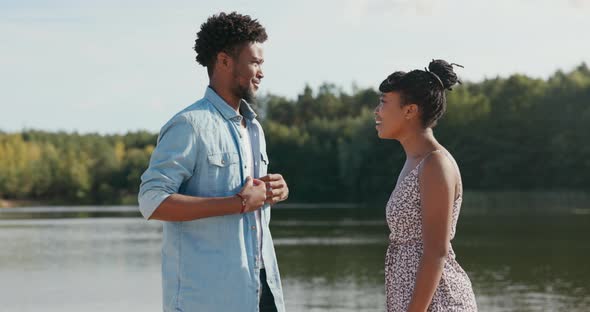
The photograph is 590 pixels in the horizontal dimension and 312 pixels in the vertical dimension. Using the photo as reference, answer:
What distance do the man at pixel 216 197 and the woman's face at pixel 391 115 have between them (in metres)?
0.39

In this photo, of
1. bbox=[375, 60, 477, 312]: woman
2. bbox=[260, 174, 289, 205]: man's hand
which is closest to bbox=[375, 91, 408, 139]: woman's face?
bbox=[375, 60, 477, 312]: woman

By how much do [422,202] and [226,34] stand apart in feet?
2.63

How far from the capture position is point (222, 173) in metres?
3.03

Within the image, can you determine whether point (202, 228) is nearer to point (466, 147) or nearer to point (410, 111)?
point (410, 111)

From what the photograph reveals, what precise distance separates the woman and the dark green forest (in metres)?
64.5

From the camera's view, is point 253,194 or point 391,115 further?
point 391,115

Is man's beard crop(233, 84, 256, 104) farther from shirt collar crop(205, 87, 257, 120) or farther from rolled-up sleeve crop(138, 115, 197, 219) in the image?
rolled-up sleeve crop(138, 115, 197, 219)

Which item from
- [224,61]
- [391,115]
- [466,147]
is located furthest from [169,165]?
[466,147]

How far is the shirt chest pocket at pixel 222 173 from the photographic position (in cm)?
301

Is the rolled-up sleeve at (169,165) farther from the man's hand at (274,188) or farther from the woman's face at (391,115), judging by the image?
the woman's face at (391,115)

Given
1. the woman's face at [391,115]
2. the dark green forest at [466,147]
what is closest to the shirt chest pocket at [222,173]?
the woman's face at [391,115]

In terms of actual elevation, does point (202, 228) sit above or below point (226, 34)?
below

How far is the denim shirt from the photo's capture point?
116 inches

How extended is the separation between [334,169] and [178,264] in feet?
260
